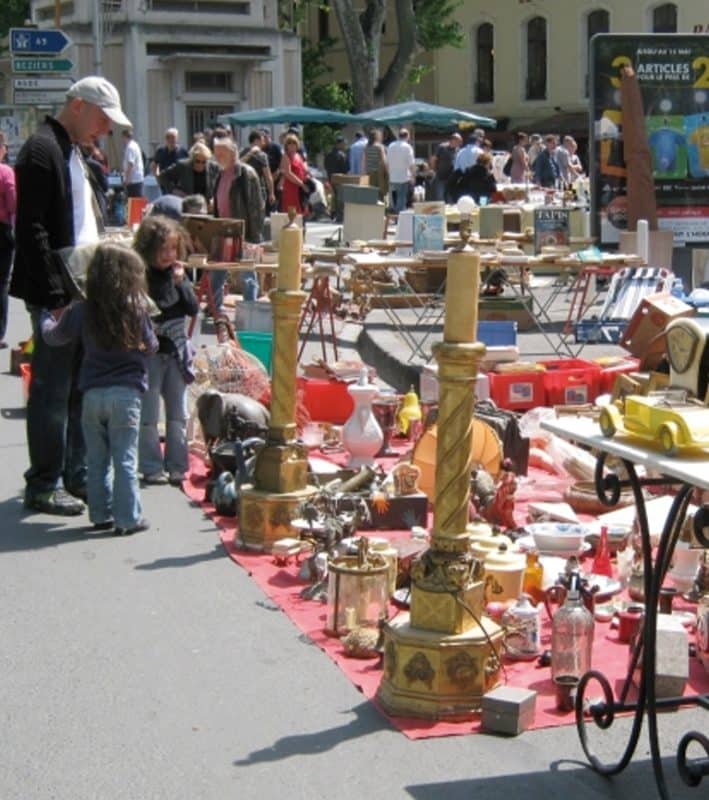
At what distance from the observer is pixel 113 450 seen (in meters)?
7.51

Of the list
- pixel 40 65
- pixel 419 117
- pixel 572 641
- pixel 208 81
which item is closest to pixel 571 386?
pixel 572 641

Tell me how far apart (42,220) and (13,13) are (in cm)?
4463

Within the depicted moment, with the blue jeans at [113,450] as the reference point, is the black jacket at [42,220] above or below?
above

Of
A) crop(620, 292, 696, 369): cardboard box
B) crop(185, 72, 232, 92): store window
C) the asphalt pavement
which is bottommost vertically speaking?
the asphalt pavement

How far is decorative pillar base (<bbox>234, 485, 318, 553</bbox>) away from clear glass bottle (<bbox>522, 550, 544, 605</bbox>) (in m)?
1.21

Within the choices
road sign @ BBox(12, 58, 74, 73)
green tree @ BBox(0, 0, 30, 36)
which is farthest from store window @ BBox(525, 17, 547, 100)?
road sign @ BBox(12, 58, 74, 73)

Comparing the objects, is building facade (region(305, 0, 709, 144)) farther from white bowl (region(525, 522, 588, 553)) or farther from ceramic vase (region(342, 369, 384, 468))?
white bowl (region(525, 522, 588, 553))

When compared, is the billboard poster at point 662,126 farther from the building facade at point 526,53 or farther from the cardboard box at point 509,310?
the building facade at point 526,53

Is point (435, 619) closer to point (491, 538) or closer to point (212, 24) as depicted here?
point (491, 538)

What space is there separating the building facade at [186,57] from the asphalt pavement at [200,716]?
36312mm

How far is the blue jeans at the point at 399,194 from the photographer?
102 ft

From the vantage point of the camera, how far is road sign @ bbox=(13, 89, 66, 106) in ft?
69.1

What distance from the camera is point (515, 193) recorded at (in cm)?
2627

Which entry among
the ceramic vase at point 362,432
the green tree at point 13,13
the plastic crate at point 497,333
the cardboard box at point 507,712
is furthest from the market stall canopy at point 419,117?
the cardboard box at point 507,712
